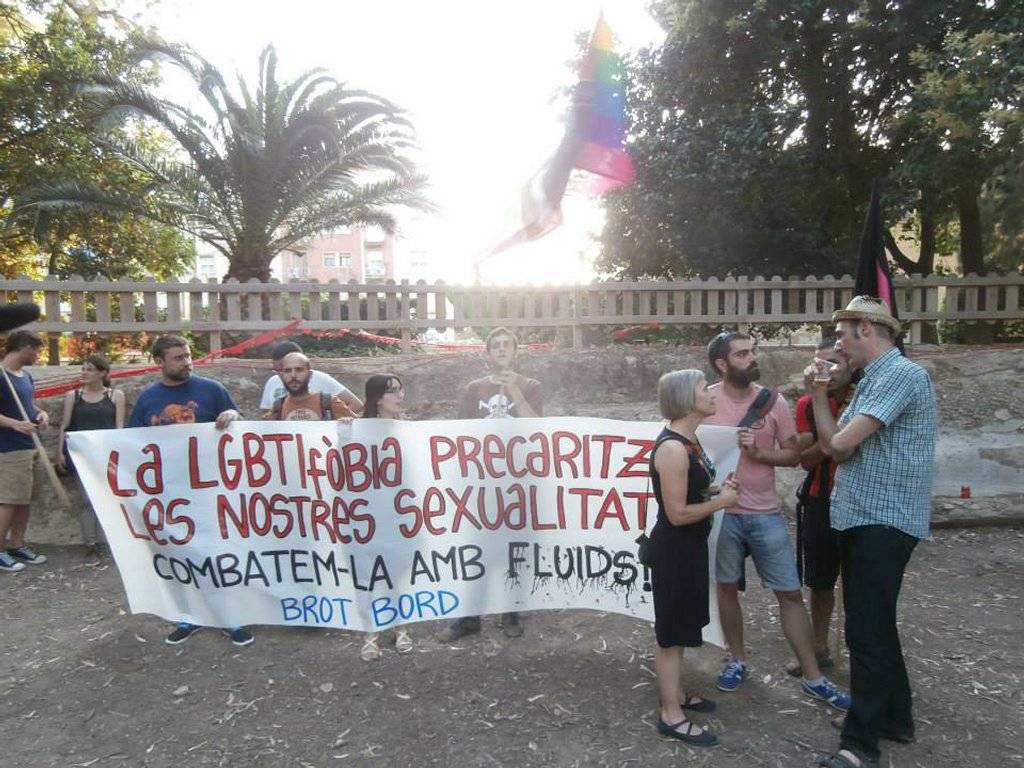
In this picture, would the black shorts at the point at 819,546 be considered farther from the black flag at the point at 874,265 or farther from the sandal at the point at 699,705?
the black flag at the point at 874,265

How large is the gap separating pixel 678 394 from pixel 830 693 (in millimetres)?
1589

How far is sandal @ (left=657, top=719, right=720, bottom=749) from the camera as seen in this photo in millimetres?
2951

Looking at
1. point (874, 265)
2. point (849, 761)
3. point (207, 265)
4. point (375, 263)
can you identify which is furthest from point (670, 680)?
point (207, 265)

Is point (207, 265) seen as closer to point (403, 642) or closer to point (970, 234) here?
point (970, 234)

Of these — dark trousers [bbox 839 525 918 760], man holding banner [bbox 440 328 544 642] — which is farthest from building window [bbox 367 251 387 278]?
dark trousers [bbox 839 525 918 760]

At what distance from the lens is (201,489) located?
4012 millimetres

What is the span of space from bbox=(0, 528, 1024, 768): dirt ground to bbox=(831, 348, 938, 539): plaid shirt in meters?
1.00

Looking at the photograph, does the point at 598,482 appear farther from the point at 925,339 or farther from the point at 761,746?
the point at 925,339

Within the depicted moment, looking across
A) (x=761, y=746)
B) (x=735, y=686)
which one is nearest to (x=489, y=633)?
(x=735, y=686)

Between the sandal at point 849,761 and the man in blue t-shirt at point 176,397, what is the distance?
134 inches

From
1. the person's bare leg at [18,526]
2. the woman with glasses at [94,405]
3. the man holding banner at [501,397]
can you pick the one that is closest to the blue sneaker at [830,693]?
the man holding banner at [501,397]

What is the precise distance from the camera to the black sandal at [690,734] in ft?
9.68

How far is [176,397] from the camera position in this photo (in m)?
4.29

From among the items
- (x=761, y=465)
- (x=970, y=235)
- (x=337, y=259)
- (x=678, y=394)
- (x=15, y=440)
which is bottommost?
(x=15, y=440)
